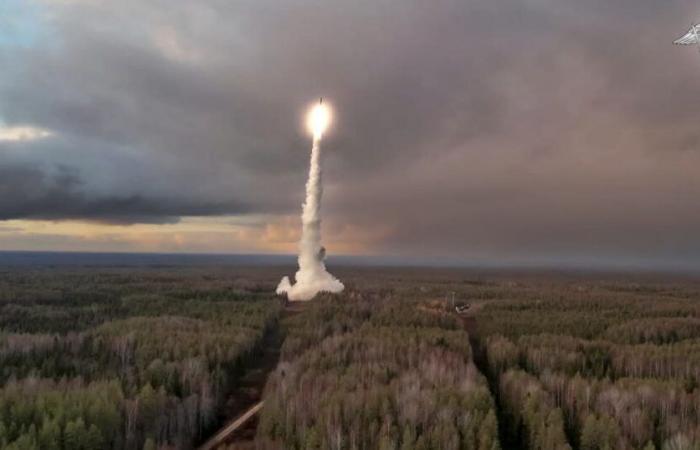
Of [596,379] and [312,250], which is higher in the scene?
[312,250]

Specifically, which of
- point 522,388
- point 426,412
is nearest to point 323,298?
point 522,388

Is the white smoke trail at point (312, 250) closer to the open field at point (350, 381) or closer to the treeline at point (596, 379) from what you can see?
the open field at point (350, 381)

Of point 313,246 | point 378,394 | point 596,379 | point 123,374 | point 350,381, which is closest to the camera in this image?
point 378,394

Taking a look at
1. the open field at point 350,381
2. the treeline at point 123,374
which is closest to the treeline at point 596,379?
the open field at point 350,381

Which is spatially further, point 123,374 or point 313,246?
point 313,246

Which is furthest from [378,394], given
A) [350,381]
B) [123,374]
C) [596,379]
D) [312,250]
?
[312,250]

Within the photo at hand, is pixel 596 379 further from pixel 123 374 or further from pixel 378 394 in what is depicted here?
pixel 123 374
